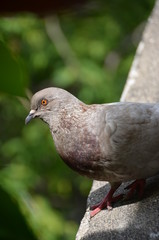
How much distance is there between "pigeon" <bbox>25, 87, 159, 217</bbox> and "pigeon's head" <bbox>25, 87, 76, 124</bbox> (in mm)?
151

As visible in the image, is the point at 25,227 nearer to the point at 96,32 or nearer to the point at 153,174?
the point at 153,174

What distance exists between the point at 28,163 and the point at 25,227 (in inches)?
260

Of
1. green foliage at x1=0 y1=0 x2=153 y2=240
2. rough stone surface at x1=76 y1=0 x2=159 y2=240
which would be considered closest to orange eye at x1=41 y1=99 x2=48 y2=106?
rough stone surface at x1=76 y1=0 x2=159 y2=240

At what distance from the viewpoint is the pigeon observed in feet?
8.38

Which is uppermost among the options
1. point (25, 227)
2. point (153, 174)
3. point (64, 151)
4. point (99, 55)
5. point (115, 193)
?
point (25, 227)

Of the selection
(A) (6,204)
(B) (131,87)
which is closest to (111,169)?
(B) (131,87)

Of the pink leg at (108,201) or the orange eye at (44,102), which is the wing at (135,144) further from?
the orange eye at (44,102)

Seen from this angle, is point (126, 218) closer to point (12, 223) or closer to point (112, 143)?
point (112, 143)

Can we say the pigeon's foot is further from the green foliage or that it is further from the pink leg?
the green foliage

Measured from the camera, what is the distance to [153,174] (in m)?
2.64

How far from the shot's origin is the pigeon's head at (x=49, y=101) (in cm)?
305

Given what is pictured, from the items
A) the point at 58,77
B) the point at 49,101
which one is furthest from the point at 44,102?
the point at 58,77

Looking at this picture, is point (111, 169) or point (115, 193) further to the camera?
point (115, 193)

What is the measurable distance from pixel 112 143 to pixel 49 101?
2.41 ft
